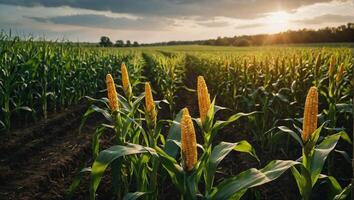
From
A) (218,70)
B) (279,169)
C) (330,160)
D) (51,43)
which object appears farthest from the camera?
(218,70)

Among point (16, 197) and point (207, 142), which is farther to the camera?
point (16, 197)

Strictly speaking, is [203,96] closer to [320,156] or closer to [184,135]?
[184,135]

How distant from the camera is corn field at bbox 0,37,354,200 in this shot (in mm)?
2635

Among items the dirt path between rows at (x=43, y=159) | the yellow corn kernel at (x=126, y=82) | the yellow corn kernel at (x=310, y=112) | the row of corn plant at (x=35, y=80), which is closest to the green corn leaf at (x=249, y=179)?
the yellow corn kernel at (x=310, y=112)

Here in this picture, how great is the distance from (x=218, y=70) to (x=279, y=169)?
10.7 metres

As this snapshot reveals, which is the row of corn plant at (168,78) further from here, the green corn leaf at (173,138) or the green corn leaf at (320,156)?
the green corn leaf at (320,156)

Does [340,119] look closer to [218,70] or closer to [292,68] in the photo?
[292,68]

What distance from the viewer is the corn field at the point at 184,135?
2.63 m

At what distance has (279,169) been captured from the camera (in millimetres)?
2254

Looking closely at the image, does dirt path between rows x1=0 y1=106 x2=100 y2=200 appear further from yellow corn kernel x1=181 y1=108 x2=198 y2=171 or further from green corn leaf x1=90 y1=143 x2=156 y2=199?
yellow corn kernel x1=181 y1=108 x2=198 y2=171

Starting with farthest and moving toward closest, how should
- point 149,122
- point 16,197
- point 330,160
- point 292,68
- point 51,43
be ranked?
point 51,43
point 292,68
point 330,160
point 16,197
point 149,122

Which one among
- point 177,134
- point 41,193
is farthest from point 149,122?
point 41,193

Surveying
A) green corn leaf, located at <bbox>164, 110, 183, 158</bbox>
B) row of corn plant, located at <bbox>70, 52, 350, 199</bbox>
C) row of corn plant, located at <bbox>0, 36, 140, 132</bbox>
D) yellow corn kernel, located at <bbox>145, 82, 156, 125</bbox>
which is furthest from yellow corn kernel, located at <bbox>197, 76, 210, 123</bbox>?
row of corn plant, located at <bbox>0, 36, 140, 132</bbox>

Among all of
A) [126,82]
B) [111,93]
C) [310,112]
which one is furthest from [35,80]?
→ [310,112]
